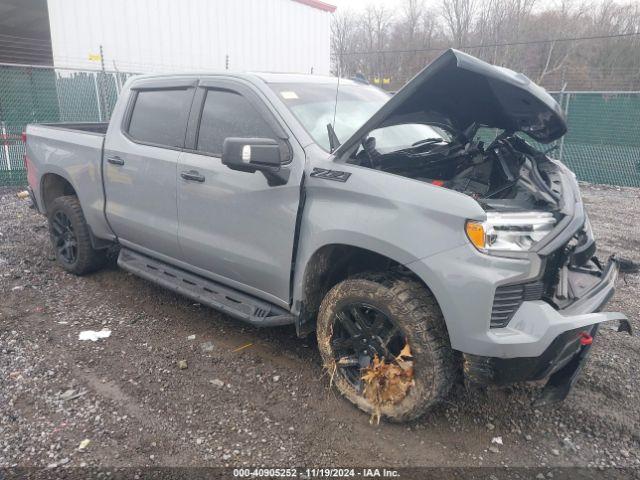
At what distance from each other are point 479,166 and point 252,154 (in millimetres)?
1474

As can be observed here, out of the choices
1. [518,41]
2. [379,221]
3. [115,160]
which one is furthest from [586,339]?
[518,41]

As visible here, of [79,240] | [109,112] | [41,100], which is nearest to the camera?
[79,240]

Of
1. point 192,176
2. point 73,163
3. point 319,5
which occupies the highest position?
point 319,5

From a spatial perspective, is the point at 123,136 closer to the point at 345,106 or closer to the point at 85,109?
the point at 345,106

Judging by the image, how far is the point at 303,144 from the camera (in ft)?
10.2

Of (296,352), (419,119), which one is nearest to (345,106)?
(419,119)

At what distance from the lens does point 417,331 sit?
2.62 metres

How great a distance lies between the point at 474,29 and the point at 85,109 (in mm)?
26940

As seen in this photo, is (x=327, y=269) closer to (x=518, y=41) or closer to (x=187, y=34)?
(x=187, y=34)

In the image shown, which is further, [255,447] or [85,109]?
[85,109]

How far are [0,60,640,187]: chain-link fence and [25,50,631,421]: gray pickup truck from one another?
769 centimetres

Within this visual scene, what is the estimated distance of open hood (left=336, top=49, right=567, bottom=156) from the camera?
8.54ft

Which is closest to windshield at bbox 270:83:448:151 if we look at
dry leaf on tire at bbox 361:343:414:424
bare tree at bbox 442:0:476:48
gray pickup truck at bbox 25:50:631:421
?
gray pickup truck at bbox 25:50:631:421

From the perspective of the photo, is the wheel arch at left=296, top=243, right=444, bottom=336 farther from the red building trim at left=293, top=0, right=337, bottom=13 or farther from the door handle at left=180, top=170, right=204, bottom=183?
the red building trim at left=293, top=0, right=337, bottom=13
